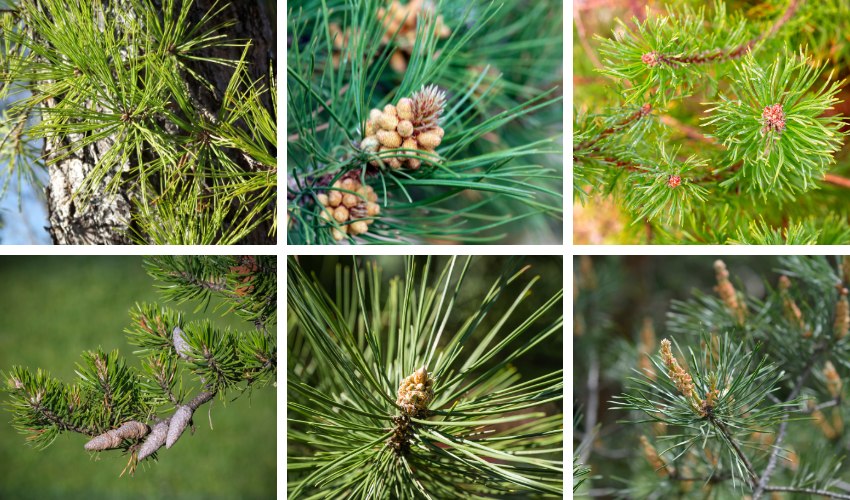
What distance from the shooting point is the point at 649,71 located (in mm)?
606

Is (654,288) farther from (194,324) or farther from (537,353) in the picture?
(194,324)

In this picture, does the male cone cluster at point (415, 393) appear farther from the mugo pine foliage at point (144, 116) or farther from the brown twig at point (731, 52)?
the brown twig at point (731, 52)

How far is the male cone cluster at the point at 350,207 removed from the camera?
2.11 feet

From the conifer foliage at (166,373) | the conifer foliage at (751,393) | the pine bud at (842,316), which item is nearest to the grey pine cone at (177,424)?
the conifer foliage at (166,373)

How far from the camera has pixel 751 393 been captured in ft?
2.14

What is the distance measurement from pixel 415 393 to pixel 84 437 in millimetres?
355

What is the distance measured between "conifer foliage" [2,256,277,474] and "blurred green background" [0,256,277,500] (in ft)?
0.04

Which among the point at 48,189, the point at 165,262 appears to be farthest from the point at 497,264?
the point at 48,189

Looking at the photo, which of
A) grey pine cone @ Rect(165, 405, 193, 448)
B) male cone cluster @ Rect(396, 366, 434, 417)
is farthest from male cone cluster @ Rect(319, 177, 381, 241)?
grey pine cone @ Rect(165, 405, 193, 448)

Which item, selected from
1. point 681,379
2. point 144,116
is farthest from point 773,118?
point 144,116

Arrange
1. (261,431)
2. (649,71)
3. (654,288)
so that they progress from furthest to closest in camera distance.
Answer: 1. (654,288)
2. (261,431)
3. (649,71)

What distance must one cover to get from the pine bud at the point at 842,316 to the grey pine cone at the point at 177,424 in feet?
2.43

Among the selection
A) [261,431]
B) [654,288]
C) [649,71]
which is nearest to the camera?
[649,71]

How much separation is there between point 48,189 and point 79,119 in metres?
0.08
